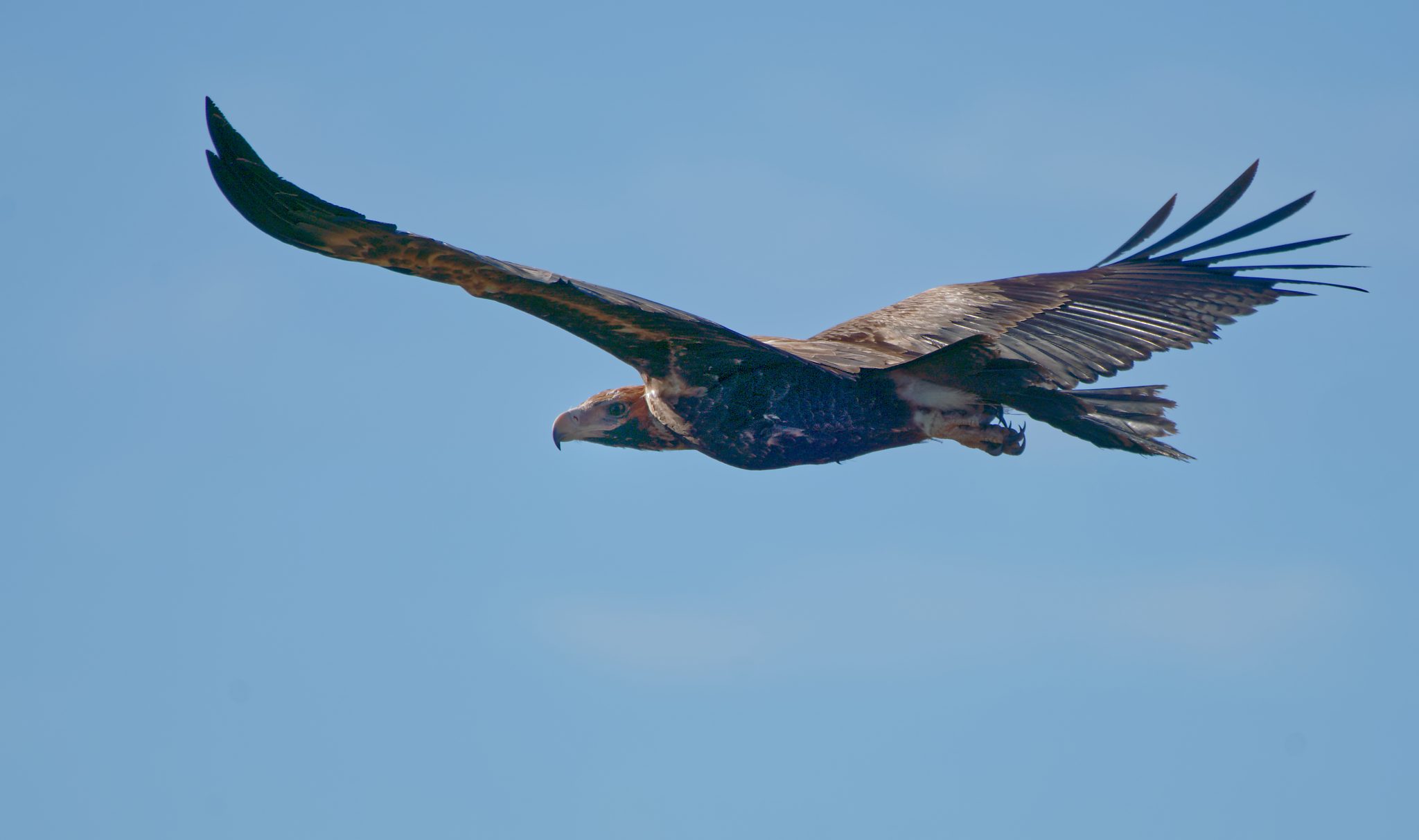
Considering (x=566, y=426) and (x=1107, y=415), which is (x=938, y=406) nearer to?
(x=1107, y=415)

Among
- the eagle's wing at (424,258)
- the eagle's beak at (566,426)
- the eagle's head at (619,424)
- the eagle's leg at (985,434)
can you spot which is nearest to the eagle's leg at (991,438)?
the eagle's leg at (985,434)

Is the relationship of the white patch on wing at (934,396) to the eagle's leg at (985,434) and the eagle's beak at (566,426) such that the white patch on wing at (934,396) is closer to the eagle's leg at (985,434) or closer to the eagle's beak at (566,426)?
the eagle's leg at (985,434)

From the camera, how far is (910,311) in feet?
30.6

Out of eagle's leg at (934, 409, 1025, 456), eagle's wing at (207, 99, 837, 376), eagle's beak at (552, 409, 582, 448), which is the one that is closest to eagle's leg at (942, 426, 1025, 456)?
eagle's leg at (934, 409, 1025, 456)

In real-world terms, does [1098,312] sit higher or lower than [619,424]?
higher

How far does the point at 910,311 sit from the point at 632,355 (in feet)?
6.93

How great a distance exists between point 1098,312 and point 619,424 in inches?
105

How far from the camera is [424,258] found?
682 centimetres

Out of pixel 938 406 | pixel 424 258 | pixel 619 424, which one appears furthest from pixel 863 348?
pixel 424 258

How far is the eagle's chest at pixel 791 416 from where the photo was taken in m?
7.87

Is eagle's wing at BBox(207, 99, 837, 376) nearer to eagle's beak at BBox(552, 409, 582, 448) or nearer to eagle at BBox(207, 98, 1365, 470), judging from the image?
eagle at BBox(207, 98, 1365, 470)

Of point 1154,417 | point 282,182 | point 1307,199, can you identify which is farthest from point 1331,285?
point 282,182

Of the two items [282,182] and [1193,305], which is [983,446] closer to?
[1193,305]

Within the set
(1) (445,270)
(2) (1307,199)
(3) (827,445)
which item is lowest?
(3) (827,445)
